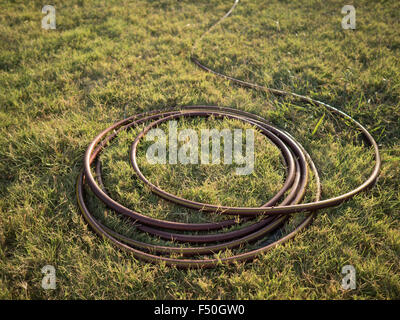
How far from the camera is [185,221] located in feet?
8.85

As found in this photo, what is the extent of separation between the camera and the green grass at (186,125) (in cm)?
226

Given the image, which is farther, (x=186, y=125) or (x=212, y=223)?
(x=186, y=125)

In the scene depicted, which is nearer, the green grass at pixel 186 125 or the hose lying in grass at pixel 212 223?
the green grass at pixel 186 125

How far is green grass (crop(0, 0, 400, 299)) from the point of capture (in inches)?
89.0

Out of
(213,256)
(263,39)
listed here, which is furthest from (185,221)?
(263,39)

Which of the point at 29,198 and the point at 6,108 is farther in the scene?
the point at 6,108

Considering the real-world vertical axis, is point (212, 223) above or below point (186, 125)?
below

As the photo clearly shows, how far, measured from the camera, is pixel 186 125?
371 centimetres

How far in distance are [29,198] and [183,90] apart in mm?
2664

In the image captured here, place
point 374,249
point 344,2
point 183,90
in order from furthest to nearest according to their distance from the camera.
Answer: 1. point 344,2
2. point 183,90
3. point 374,249

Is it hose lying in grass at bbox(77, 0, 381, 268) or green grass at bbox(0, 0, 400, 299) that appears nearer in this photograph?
green grass at bbox(0, 0, 400, 299)
